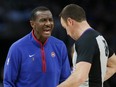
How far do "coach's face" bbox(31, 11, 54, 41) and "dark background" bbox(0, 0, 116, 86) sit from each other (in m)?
3.61

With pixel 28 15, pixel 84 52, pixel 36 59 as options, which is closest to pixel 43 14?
pixel 36 59

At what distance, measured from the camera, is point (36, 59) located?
15.7 feet

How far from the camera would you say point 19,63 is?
15.5ft

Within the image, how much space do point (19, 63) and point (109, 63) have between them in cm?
98

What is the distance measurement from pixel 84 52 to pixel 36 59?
812 mm

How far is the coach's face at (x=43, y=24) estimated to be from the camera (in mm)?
4750

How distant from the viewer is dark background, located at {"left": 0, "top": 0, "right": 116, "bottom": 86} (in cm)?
875

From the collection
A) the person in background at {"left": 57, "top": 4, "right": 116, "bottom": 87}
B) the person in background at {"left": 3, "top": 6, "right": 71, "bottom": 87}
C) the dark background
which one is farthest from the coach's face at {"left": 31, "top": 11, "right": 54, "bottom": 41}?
the dark background

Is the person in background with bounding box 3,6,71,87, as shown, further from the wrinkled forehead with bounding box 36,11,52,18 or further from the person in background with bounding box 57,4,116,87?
the person in background with bounding box 57,4,116,87

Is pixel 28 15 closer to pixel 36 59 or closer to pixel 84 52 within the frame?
pixel 36 59

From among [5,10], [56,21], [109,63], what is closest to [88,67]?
[109,63]

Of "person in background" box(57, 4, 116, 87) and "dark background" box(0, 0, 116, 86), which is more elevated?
"person in background" box(57, 4, 116, 87)

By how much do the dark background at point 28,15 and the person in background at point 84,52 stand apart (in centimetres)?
407

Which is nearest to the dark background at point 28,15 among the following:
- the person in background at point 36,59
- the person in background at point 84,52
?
the person in background at point 36,59
